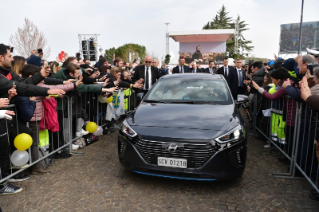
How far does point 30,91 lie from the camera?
143 inches

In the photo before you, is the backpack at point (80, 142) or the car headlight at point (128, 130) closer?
the car headlight at point (128, 130)

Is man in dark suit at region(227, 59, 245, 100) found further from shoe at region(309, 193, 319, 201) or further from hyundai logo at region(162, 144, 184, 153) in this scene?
hyundai logo at region(162, 144, 184, 153)

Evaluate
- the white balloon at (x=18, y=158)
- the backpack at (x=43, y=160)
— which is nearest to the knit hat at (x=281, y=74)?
the backpack at (x=43, y=160)

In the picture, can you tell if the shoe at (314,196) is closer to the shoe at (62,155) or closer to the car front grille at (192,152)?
the car front grille at (192,152)

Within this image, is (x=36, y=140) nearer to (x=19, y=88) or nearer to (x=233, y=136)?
(x=19, y=88)

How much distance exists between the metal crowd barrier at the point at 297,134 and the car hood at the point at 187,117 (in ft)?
3.43

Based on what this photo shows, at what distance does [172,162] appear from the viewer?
3.51 meters

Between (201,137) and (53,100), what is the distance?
2.80 meters

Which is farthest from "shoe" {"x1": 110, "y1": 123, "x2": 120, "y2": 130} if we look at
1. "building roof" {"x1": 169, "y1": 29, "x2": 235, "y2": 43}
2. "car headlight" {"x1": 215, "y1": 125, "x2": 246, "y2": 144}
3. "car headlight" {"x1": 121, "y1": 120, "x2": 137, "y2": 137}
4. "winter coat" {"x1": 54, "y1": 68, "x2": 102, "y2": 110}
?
"building roof" {"x1": 169, "y1": 29, "x2": 235, "y2": 43}

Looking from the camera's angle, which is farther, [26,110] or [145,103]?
[145,103]

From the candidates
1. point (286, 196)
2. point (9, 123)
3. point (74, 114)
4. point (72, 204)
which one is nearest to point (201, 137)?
point (286, 196)

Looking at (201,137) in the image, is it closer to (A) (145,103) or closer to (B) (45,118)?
(A) (145,103)

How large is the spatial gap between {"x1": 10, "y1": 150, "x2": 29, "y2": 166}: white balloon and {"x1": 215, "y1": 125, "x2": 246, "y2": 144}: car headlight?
9.36 ft

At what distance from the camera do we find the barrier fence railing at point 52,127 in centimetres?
389
